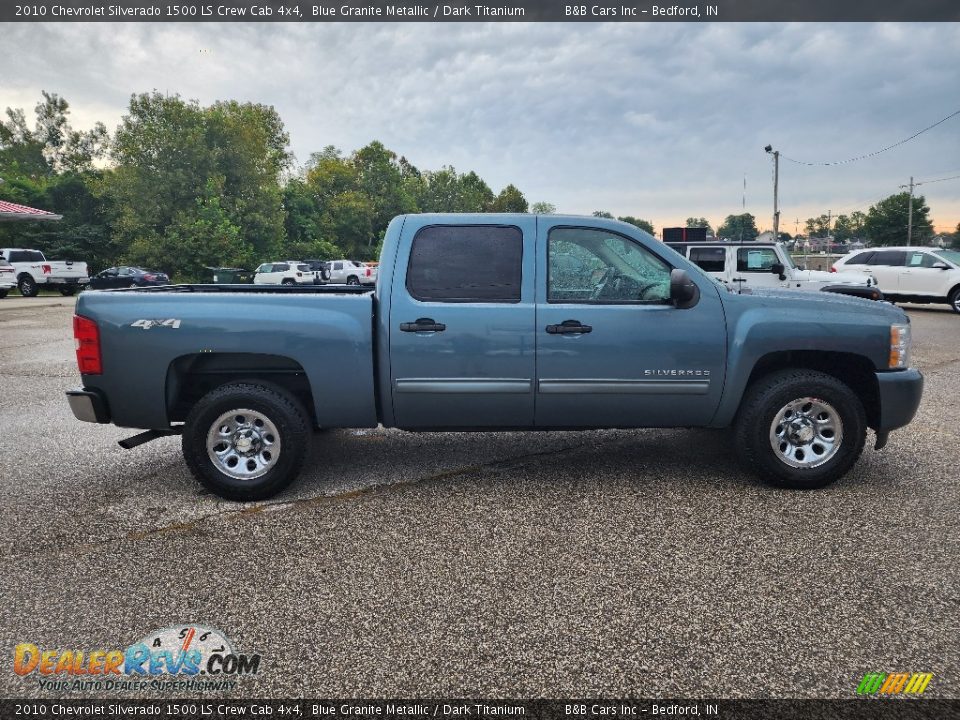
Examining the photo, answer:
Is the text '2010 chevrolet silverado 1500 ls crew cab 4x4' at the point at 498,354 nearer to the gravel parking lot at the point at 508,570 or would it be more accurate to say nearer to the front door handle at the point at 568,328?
the front door handle at the point at 568,328

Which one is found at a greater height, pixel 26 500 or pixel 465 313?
pixel 465 313

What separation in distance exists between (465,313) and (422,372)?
1.57 ft

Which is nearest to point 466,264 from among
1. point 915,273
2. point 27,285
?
point 915,273

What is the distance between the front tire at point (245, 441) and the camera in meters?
4.24

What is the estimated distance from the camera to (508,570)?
131 inches

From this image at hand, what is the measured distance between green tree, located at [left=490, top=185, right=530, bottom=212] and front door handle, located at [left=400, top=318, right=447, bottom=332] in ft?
353

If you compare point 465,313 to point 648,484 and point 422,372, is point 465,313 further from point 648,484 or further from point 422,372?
point 648,484

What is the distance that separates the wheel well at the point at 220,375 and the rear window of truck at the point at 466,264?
103 cm

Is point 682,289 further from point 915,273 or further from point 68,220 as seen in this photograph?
point 68,220

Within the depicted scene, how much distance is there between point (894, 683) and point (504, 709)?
1.47 metres

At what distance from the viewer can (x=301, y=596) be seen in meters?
3.09

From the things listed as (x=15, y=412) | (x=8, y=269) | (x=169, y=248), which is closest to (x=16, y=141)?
(x=169, y=248)

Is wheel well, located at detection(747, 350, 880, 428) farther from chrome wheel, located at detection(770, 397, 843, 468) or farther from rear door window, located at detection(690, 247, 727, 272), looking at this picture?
rear door window, located at detection(690, 247, 727, 272)

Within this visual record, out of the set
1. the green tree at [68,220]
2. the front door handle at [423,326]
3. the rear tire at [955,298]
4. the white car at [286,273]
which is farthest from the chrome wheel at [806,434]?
the green tree at [68,220]
